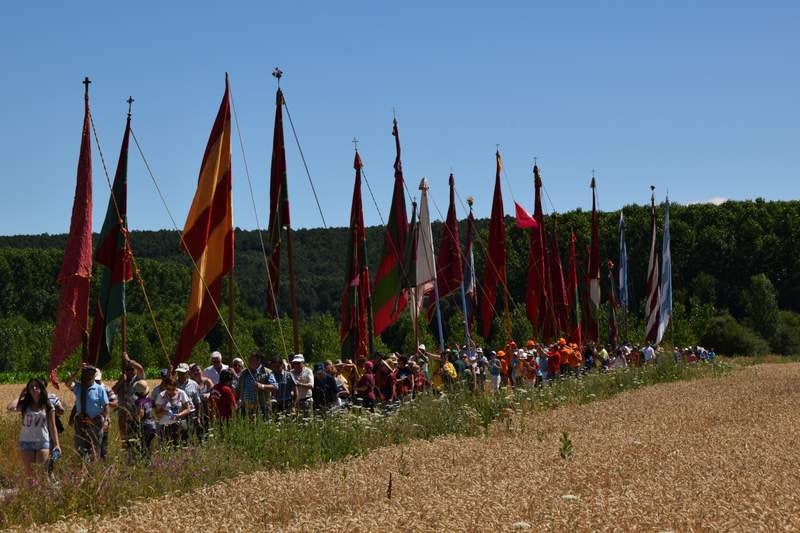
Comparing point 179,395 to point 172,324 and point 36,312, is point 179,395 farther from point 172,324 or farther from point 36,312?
point 36,312

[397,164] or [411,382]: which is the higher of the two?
[397,164]

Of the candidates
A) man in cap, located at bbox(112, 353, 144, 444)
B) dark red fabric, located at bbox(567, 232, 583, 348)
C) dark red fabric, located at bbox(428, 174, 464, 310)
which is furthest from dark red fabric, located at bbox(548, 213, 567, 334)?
man in cap, located at bbox(112, 353, 144, 444)

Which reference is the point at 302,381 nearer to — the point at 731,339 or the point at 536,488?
the point at 536,488

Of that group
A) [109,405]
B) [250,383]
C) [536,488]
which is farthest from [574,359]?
[536,488]

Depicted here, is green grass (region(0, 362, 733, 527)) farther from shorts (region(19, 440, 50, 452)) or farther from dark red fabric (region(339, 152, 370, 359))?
dark red fabric (region(339, 152, 370, 359))

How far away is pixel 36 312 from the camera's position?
10419 centimetres

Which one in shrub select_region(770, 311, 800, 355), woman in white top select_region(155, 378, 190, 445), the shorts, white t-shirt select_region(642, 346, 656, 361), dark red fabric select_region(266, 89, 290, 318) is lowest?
shrub select_region(770, 311, 800, 355)

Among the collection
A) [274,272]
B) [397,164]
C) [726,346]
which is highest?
[397,164]

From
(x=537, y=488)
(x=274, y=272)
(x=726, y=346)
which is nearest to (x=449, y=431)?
(x=274, y=272)

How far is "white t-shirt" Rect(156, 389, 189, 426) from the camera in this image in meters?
14.3

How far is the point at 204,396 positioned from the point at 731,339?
178 feet

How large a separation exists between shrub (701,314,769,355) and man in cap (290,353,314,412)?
2071 inches

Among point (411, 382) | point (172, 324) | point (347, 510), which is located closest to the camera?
point (347, 510)

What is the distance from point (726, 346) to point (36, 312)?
6396cm
